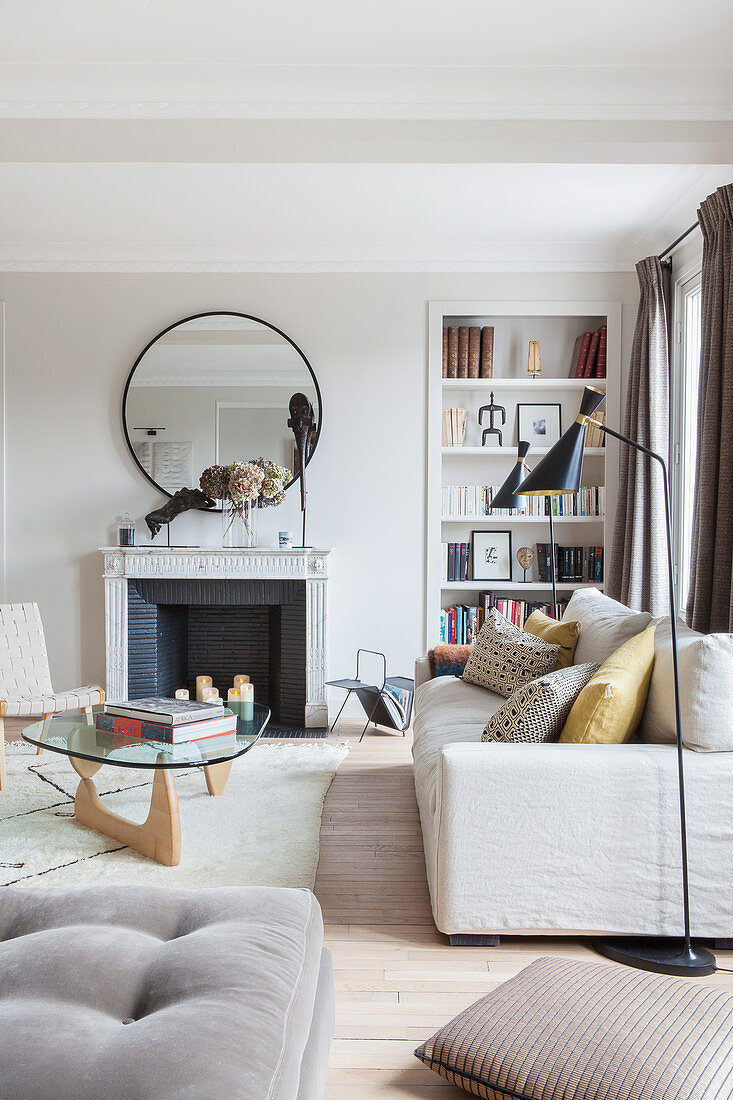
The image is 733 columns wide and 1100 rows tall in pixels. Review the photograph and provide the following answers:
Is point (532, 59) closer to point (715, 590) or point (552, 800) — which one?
point (715, 590)

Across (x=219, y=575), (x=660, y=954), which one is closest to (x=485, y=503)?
(x=219, y=575)

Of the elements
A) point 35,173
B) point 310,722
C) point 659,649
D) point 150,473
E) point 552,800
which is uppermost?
point 35,173

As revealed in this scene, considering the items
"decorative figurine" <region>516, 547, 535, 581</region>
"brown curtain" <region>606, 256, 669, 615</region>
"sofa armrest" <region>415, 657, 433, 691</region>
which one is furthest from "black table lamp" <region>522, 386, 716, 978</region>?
"decorative figurine" <region>516, 547, 535, 581</region>

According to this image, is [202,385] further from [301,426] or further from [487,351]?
[487,351]

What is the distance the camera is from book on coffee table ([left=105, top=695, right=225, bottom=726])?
9.87 feet

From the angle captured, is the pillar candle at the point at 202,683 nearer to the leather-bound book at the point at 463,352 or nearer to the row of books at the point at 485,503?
the row of books at the point at 485,503

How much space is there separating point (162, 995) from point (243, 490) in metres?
3.64

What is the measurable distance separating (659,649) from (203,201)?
10.7 feet

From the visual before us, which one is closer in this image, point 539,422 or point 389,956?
point 389,956

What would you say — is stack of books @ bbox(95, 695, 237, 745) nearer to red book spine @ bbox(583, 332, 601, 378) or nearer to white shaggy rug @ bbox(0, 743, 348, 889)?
white shaggy rug @ bbox(0, 743, 348, 889)

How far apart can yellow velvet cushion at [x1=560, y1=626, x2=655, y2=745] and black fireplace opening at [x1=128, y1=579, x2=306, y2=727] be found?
2.66 meters

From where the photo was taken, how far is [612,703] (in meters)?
2.40

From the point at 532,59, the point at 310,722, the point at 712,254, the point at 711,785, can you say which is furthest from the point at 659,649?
the point at 310,722

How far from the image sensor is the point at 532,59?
299 cm
